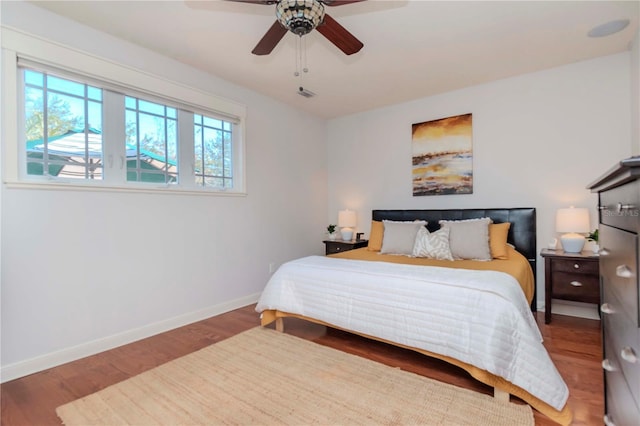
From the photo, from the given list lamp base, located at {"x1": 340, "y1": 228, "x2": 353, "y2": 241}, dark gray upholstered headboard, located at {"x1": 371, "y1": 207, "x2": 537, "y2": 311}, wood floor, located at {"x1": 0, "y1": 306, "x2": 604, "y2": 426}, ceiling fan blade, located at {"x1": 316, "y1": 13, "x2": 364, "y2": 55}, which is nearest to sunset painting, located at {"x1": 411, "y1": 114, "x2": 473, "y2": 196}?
dark gray upholstered headboard, located at {"x1": 371, "y1": 207, "x2": 537, "y2": 311}

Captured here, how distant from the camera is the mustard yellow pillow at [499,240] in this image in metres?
3.10

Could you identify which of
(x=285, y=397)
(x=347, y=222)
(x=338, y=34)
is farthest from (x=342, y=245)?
(x=338, y=34)

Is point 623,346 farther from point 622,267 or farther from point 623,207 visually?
point 623,207

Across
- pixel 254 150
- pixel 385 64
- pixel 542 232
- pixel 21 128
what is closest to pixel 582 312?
pixel 542 232

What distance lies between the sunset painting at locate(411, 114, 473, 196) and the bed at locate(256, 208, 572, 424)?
2.56 feet

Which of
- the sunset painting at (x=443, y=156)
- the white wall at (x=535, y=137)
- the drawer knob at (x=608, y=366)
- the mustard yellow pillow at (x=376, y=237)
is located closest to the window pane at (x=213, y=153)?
the mustard yellow pillow at (x=376, y=237)

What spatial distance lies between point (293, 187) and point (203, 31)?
2.26 m

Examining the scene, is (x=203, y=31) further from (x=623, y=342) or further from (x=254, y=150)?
(x=623, y=342)

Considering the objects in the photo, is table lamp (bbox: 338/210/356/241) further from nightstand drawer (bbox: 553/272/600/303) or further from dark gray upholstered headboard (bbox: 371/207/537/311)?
nightstand drawer (bbox: 553/272/600/303)

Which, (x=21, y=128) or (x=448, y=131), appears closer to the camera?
(x=21, y=128)

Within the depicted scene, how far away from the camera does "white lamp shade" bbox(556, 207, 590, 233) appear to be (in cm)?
296

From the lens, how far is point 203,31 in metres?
2.55

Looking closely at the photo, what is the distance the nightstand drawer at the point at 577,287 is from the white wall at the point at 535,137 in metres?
0.45

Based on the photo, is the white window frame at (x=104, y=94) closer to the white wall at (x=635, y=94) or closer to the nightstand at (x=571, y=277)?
the nightstand at (x=571, y=277)
